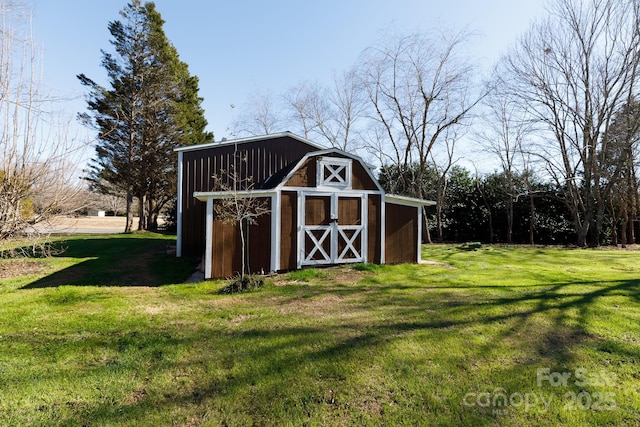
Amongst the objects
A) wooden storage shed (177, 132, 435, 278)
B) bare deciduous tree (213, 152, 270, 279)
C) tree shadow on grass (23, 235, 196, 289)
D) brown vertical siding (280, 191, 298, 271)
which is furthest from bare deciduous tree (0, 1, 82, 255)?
brown vertical siding (280, 191, 298, 271)

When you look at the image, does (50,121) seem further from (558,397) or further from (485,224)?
(485,224)

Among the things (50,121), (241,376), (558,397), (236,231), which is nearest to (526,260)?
(558,397)

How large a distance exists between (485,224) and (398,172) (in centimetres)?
651

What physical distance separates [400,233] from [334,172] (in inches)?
122

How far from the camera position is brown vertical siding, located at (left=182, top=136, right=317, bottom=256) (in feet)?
36.9

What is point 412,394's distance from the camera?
279 cm

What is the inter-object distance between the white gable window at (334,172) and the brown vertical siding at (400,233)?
1.80 metres

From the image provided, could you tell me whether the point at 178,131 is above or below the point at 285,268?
above

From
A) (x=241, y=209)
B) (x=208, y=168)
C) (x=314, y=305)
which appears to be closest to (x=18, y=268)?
(x=208, y=168)

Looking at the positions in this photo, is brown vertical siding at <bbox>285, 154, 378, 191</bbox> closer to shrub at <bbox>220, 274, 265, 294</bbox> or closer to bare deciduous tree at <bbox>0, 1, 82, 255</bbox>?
shrub at <bbox>220, 274, 265, 294</bbox>

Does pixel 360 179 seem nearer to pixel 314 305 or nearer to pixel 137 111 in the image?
pixel 314 305

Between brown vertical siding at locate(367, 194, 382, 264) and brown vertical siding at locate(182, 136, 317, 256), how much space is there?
3.76 metres

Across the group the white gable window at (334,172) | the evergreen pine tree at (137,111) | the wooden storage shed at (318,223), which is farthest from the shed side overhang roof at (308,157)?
the evergreen pine tree at (137,111)

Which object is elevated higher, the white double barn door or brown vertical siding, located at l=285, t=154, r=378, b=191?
brown vertical siding, located at l=285, t=154, r=378, b=191
